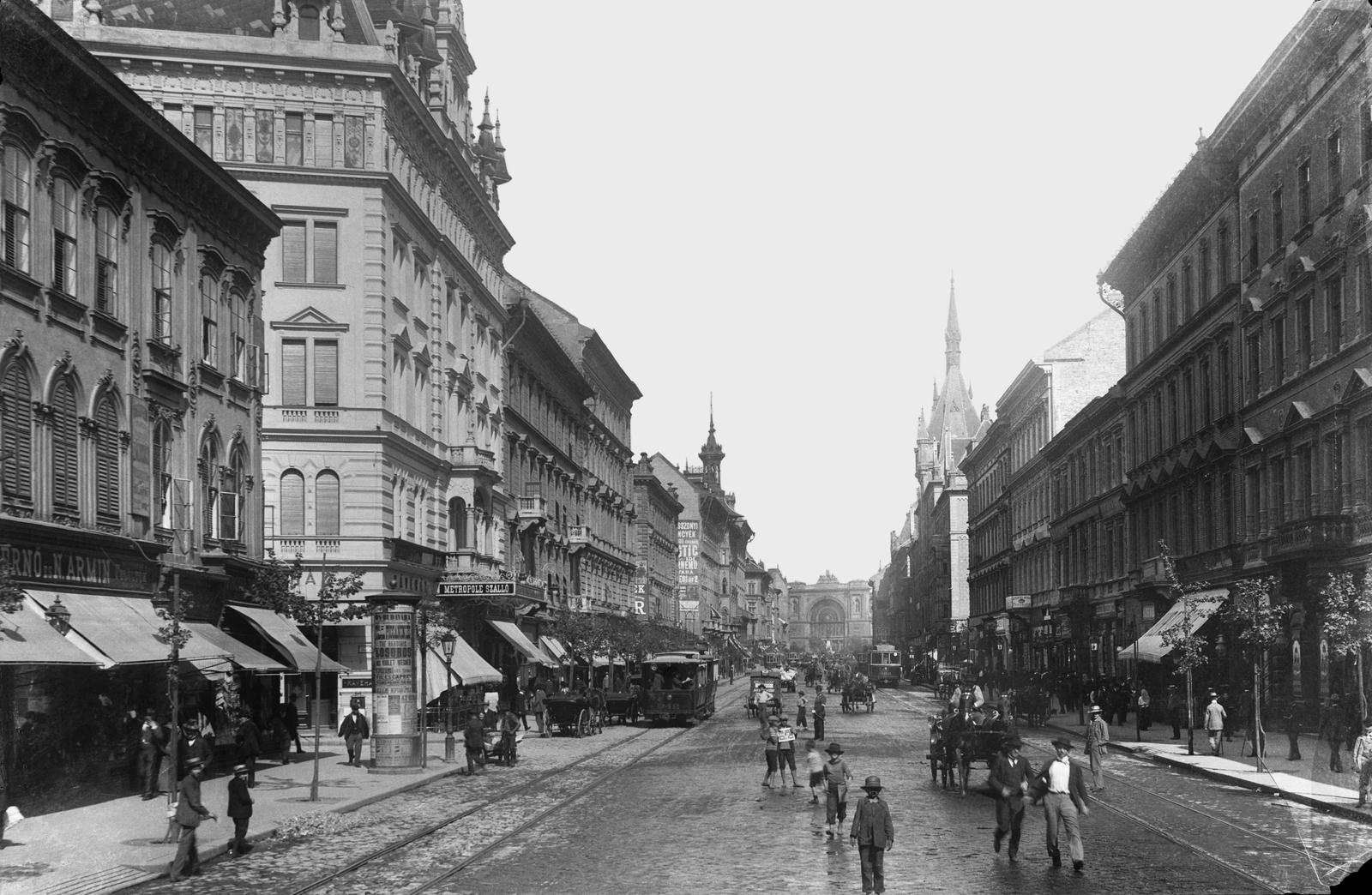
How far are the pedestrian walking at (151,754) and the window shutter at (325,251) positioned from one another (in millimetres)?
20996

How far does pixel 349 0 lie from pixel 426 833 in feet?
106

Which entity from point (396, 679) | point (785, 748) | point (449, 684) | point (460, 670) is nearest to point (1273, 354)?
point (785, 748)

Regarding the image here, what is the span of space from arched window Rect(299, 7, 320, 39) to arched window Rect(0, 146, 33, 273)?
74.6ft

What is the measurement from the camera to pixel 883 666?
383 ft

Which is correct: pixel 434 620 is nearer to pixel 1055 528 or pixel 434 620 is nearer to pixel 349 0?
pixel 349 0

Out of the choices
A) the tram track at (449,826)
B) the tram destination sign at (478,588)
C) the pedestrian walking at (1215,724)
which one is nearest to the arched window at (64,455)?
the tram track at (449,826)

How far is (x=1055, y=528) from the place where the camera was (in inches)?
3219

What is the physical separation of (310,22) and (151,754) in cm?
2660

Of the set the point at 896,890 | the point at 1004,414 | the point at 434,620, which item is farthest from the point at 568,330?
the point at 896,890

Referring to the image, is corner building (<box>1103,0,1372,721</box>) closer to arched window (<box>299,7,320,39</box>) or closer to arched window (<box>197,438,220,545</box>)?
arched window (<box>197,438,220,545</box>)

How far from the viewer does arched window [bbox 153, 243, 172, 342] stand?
3161 cm

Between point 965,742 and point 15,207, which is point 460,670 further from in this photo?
point 15,207

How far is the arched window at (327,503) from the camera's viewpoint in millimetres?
47531

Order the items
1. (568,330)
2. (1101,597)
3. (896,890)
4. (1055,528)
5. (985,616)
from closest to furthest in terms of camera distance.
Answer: (896,890) < (1101,597) < (1055,528) < (568,330) < (985,616)
